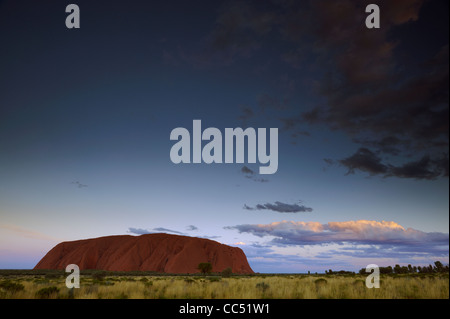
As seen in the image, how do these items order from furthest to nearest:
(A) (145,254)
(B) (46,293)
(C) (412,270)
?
(A) (145,254) → (C) (412,270) → (B) (46,293)

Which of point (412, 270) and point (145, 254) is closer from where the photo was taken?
point (412, 270)

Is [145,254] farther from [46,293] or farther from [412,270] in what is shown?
[46,293]

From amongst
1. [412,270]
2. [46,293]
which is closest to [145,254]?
[412,270]

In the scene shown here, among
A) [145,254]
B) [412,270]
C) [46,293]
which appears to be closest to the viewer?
[46,293]

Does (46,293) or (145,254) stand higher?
(46,293)

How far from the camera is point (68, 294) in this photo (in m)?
14.3

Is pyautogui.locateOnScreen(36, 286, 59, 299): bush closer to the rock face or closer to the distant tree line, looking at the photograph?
the distant tree line

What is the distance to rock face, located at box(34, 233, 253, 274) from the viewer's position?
12493 centimetres

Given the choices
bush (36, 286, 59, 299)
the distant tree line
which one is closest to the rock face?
the distant tree line

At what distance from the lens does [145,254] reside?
132 metres
